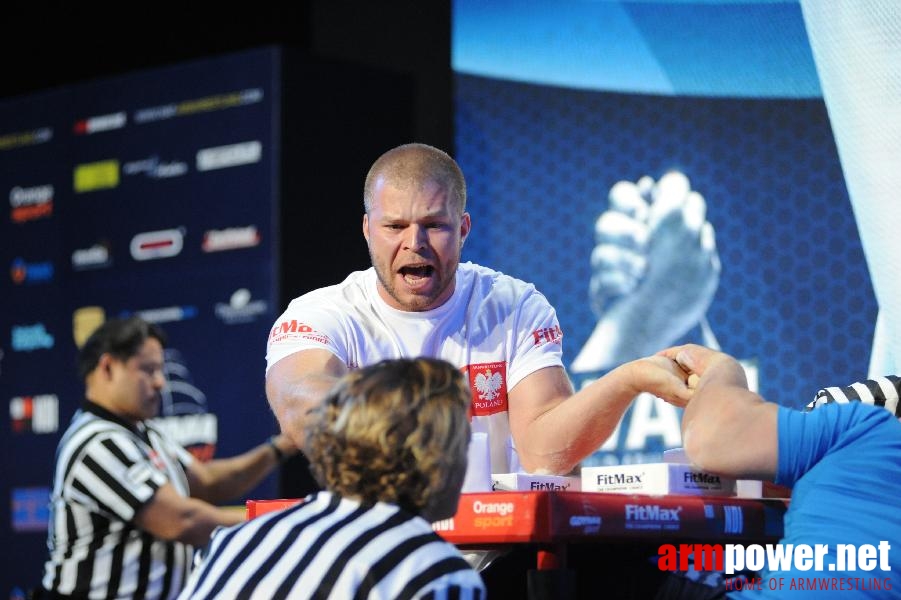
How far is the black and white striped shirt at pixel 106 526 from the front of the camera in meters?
3.92

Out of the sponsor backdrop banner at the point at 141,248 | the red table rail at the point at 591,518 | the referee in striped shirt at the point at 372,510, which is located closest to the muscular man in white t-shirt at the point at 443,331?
the red table rail at the point at 591,518

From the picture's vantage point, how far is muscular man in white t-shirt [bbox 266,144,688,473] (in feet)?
8.61

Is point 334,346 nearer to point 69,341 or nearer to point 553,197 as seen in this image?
point 553,197

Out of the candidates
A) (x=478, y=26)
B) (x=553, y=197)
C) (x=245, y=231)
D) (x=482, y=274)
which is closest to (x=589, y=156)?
(x=553, y=197)

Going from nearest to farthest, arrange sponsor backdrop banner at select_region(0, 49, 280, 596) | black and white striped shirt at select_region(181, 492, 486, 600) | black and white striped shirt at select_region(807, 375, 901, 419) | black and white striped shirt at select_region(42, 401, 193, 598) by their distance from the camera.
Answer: black and white striped shirt at select_region(181, 492, 486, 600) → black and white striped shirt at select_region(807, 375, 901, 419) → black and white striped shirt at select_region(42, 401, 193, 598) → sponsor backdrop banner at select_region(0, 49, 280, 596)

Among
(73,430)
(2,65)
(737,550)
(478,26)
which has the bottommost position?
(737,550)

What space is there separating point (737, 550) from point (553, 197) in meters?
2.69

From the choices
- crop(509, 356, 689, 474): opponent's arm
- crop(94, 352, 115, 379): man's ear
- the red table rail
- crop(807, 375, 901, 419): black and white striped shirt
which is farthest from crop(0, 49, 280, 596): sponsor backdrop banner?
the red table rail

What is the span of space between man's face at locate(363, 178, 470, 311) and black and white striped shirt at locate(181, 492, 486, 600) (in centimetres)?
111

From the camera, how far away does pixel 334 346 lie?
270 cm

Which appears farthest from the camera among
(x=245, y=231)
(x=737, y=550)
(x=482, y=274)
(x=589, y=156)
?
(x=245, y=231)

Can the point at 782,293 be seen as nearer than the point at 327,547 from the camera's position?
No
